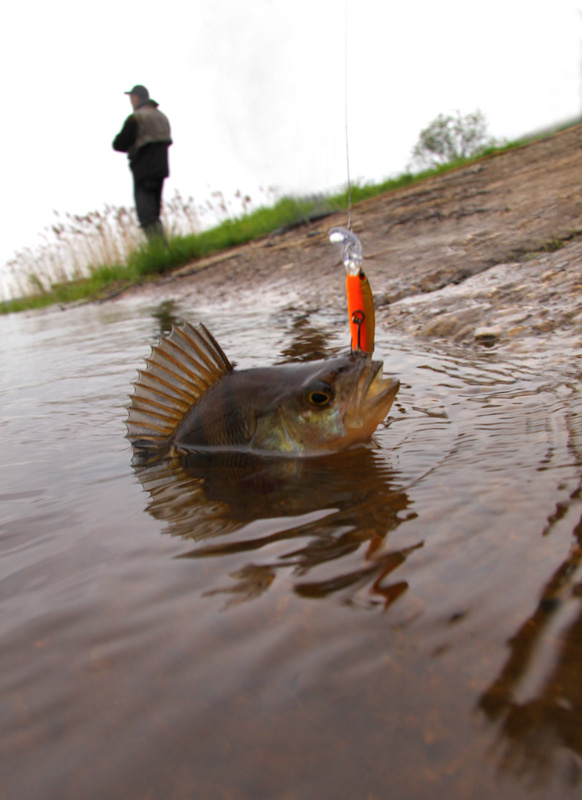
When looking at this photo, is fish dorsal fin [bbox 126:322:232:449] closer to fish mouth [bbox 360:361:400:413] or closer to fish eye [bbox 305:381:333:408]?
fish eye [bbox 305:381:333:408]

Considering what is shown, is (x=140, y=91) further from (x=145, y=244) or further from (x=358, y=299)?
(x=358, y=299)

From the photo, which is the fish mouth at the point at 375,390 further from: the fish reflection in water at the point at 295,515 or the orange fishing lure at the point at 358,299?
the orange fishing lure at the point at 358,299

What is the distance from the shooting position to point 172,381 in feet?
7.32

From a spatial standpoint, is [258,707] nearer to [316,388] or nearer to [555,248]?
[316,388]

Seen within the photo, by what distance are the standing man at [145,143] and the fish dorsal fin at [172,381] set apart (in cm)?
985

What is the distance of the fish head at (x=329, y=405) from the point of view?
1817 millimetres

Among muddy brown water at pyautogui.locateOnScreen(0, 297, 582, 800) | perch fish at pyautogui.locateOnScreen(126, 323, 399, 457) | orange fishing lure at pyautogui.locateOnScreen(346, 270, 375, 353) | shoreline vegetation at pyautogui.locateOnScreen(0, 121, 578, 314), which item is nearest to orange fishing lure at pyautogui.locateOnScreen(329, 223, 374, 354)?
orange fishing lure at pyautogui.locateOnScreen(346, 270, 375, 353)

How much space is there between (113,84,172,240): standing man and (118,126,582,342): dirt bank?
268 centimetres

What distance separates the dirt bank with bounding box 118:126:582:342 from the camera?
11.7 feet

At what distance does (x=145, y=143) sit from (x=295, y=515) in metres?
10.9

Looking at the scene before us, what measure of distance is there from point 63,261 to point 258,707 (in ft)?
61.2

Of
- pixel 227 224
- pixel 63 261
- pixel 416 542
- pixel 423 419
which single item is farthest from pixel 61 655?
pixel 63 261

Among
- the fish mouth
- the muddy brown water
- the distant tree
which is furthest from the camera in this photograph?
the distant tree

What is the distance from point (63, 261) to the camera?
1752 cm
